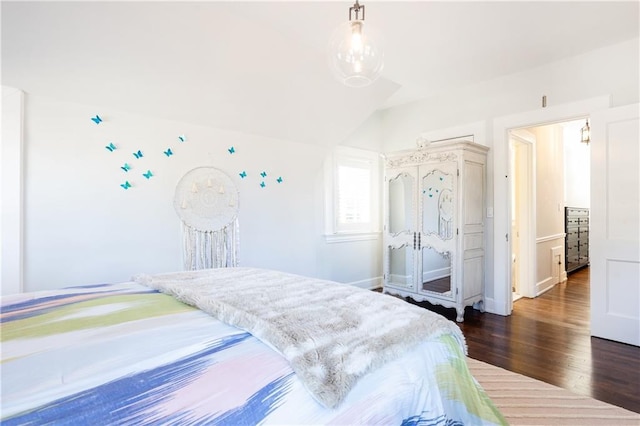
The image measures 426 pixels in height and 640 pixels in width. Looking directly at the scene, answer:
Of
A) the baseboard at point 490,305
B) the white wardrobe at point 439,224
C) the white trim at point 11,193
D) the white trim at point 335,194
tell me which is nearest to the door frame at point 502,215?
the baseboard at point 490,305

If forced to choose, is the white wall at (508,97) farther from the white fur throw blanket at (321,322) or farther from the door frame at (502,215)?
the white fur throw blanket at (321,322)

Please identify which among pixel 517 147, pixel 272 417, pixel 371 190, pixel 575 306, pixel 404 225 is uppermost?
pixel 517 147

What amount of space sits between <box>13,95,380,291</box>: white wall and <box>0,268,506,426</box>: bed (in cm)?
104

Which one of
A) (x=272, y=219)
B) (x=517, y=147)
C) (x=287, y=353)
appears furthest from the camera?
(x=517, y=147)

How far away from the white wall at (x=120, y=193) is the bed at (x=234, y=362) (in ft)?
3.40

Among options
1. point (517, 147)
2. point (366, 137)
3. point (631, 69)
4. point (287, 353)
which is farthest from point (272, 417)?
point (517, 147)

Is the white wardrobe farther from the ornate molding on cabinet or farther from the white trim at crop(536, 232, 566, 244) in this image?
the white trim at crop(536, 232, 566, 244)

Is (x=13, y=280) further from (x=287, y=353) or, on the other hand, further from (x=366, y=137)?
(x=366, y=137)

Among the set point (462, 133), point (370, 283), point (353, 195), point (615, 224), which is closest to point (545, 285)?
point (615, 224)

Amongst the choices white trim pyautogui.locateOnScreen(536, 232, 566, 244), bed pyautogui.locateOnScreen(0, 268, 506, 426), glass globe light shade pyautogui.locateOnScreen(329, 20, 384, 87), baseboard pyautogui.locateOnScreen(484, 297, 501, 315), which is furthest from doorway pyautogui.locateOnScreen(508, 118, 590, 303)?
bed pyautogui.locateOnScreen(0, 268, 506, 426)

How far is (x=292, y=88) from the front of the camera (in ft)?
9.97

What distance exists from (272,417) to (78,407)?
386mm

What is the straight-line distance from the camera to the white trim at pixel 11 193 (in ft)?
6.57

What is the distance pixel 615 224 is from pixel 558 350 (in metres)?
1.19
